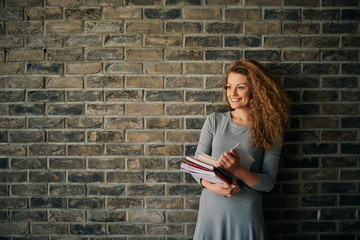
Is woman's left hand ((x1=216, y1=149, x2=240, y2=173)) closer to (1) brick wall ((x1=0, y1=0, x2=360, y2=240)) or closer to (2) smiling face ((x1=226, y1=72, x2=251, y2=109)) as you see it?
(2) smiling face ((x1=226, y1=72, x2=251, y2=109))

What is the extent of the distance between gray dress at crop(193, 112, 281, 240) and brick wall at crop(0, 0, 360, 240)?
0.30 meters

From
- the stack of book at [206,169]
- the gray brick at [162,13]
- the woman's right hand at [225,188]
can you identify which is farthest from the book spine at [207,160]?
the gray brick at [162,13]

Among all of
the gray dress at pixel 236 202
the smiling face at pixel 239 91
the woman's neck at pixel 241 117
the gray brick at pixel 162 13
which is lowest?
the gray dress at pixel 236 202

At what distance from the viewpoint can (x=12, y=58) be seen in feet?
5.95

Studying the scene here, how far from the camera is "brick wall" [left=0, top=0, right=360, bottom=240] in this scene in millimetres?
1788

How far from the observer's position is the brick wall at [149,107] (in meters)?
1.79

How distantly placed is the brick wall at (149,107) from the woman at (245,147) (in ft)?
0.75

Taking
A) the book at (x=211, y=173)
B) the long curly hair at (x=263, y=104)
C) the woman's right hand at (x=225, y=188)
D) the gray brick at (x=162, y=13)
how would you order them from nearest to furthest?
the book at (x=211, y=173), the woman's right hand at (x=225, y=188), the long curly hair at (x=263, y=104), the gray brick at (x=162, y=13)

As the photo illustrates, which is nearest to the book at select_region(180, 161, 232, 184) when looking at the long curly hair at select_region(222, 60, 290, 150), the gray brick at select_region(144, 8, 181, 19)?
the long curly hair at select_region(222, 60, 290, 150)

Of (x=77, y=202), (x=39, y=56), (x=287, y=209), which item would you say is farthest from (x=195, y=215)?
(x=39, y=56)

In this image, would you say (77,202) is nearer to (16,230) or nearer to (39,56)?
(16,230)

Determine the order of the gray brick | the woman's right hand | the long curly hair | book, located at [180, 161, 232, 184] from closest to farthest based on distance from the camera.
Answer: book, located at [180, 161, 232, 184], the woman's right hand, the long curly hair, the gray brick

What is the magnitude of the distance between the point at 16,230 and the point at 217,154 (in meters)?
1.79

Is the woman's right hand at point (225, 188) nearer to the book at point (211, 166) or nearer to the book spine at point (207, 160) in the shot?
the book at point (211, 166)
